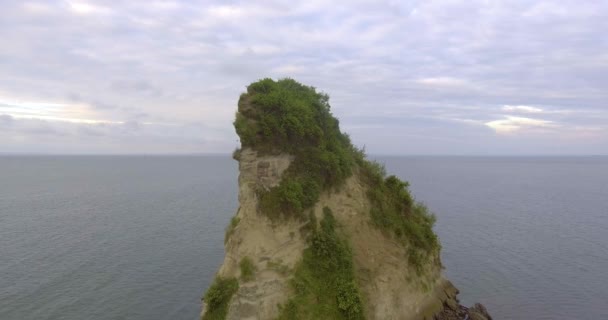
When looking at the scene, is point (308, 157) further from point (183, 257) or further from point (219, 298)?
point (183, 257)

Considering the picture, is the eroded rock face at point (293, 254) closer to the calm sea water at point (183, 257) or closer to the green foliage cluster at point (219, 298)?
the green foliage cluster at point (219, 298)

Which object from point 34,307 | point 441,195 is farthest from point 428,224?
point 441,195

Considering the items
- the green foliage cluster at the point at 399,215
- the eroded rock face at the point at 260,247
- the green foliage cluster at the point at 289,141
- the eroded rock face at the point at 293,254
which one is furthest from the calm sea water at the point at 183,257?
the green foliage cluster at the point at 289,141

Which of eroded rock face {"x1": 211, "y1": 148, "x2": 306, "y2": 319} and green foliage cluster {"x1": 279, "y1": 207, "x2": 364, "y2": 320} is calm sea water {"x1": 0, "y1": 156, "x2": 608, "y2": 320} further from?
green foliage cluster {"x1": 279, "y1": 207, "x2": 364, "y2": 320}

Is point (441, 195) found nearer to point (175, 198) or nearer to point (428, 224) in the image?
point (175, 198)

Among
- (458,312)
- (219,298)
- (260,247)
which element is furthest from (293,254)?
(458,312)

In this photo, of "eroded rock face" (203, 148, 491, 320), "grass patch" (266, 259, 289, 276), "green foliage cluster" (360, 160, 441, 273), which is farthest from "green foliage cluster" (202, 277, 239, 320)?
"green foliage cluster" (360, 160, 441, 273)
